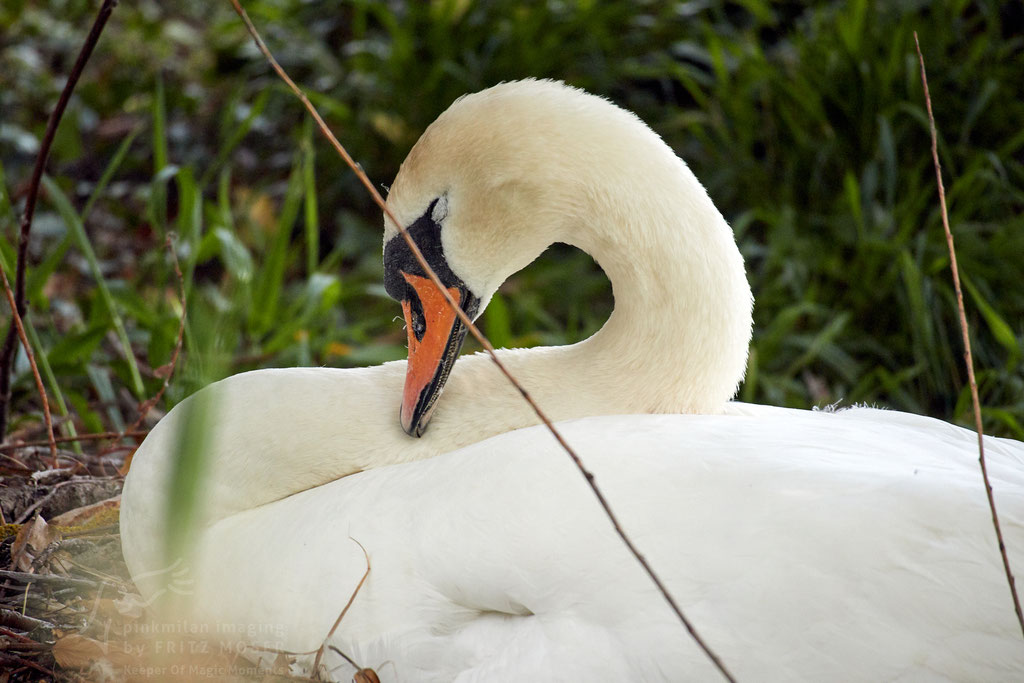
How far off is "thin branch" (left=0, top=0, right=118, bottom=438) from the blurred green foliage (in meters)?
0.20

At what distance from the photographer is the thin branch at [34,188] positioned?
1911 millimetres

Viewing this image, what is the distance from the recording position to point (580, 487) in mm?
1537

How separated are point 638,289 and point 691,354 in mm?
156

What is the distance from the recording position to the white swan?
1.39 metres

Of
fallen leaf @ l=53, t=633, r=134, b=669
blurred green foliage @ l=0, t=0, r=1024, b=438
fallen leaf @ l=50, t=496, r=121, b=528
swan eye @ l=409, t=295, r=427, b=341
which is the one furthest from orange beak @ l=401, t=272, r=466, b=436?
fallen leaf @ l=50, t=496, r=121, b=528

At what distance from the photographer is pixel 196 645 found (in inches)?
67.0

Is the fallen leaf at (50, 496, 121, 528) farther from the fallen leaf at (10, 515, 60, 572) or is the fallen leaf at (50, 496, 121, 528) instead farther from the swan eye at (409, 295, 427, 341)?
the swan eye at (409, 295, 427, 341)

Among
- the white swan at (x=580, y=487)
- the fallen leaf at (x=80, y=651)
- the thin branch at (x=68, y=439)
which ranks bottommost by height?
the fallen leaf at (x=80, y=651)

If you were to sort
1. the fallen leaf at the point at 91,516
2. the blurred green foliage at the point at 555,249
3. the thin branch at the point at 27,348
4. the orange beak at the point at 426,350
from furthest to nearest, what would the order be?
the blurred green foliage at the point at 555,249, the fallen leaf at the point at 91,516, the thin branch at the point at 27,348, the orange beak at the point at 426,350

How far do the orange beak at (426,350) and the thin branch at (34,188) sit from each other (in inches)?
29.5

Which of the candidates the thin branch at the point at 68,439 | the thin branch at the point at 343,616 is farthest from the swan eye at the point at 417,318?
the thin branch at the point at 68,439

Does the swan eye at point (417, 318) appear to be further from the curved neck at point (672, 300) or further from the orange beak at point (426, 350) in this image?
the curved neck at point (672, 300)

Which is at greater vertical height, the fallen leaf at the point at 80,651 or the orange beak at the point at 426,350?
the orange beak at the point at 426,350

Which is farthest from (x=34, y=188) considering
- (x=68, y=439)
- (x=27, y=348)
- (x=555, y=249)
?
(x=555, y=249)
